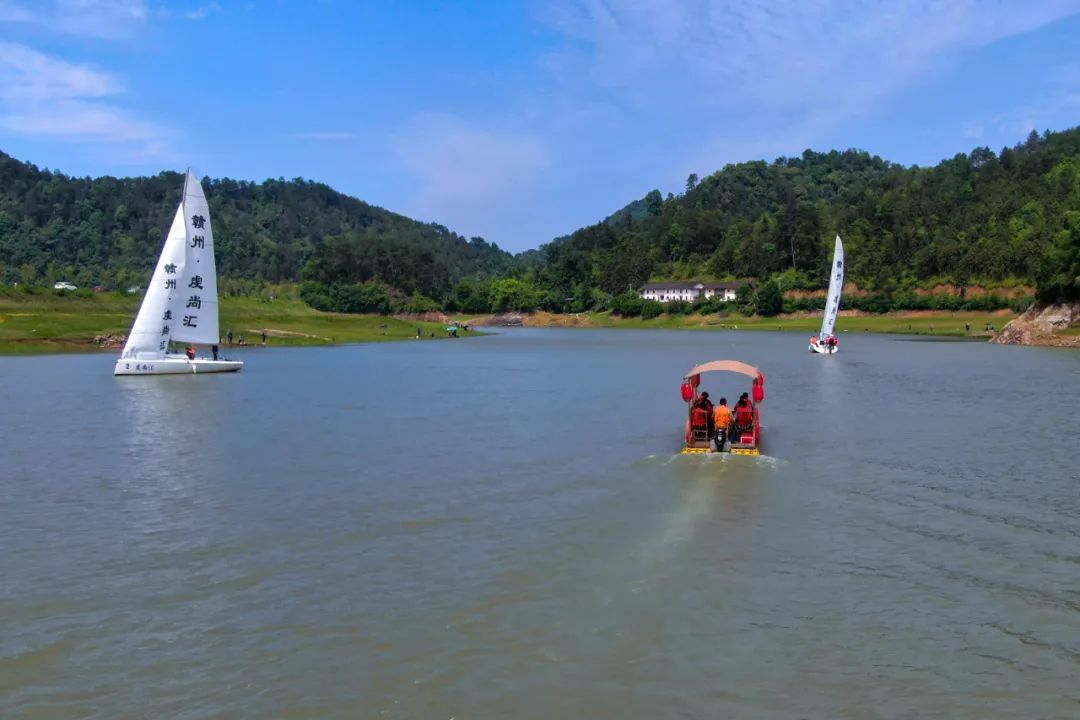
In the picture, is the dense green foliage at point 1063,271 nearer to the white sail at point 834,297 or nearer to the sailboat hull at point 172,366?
the white sail at point 834,297

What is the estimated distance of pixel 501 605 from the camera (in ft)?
55.7

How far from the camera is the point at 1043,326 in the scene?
115 metres

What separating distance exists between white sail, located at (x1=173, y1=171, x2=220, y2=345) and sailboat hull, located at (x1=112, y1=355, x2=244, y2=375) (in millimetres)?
2254

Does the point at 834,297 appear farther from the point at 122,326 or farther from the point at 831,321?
the point at 122,326

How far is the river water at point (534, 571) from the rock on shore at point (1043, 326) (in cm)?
8124

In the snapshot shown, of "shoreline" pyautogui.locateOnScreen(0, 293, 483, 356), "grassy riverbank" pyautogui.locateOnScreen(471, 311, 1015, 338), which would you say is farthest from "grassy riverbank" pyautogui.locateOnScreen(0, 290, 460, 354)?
"grassy riverbank" pyautogui.locateOnScreen(471, 311, 1015, 338)

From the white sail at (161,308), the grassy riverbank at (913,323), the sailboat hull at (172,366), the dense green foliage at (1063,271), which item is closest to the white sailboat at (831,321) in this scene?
the dense green foliage at (1063,271)

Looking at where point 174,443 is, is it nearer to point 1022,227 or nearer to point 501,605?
point 501,605

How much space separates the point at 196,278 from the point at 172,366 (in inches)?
279

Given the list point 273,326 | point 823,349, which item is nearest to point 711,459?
point 823,349

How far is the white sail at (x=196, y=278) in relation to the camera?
224ft

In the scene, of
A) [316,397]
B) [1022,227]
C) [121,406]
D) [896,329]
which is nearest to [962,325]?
[896,329]

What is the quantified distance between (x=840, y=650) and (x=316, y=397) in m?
42.9

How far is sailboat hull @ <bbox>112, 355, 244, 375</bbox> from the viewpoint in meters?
65.0
